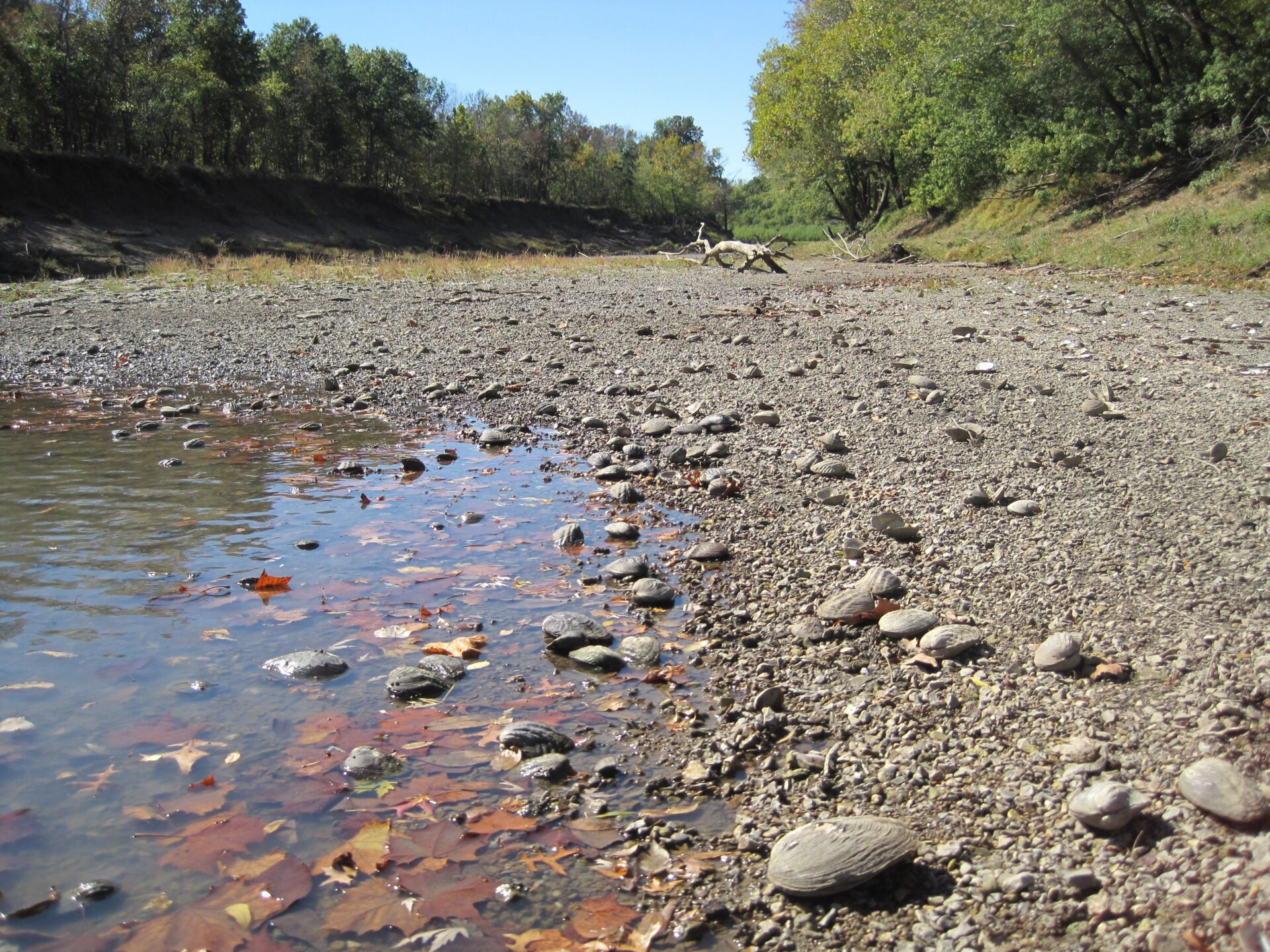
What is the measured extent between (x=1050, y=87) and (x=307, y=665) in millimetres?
25662

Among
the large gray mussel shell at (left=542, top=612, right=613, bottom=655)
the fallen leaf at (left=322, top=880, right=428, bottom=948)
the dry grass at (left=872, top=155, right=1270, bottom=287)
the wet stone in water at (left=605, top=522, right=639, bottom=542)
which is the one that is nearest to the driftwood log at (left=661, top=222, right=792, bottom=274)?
the dry grass at (left=872, top=155, right=1270, bottom=287)

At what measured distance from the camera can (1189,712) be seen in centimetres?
264

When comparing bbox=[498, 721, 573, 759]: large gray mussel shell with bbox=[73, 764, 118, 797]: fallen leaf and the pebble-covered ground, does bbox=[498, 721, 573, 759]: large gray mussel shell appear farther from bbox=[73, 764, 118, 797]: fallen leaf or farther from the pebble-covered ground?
bbox=[73, 764, 118, 797]: fallen leaf

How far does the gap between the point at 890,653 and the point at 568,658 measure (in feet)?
4.35

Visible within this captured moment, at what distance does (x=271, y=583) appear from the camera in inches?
178

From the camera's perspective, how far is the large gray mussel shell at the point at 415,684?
11.2 feet

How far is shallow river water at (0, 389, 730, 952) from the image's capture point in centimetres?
231

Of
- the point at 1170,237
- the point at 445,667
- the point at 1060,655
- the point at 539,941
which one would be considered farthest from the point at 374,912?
the point at 1170,237

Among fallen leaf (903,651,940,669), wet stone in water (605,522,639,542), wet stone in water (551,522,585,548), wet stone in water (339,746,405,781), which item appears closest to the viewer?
wet stone in water (339,746,405,781)

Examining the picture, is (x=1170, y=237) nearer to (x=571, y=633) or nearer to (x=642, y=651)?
(x=642, y=651)

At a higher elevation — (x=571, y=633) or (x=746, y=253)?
(x=746, y=253)

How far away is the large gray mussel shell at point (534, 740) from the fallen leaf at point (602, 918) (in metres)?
0.72

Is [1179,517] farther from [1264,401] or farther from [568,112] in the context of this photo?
[568,112]

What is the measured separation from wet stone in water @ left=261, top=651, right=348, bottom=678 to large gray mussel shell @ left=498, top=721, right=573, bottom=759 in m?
0.93
